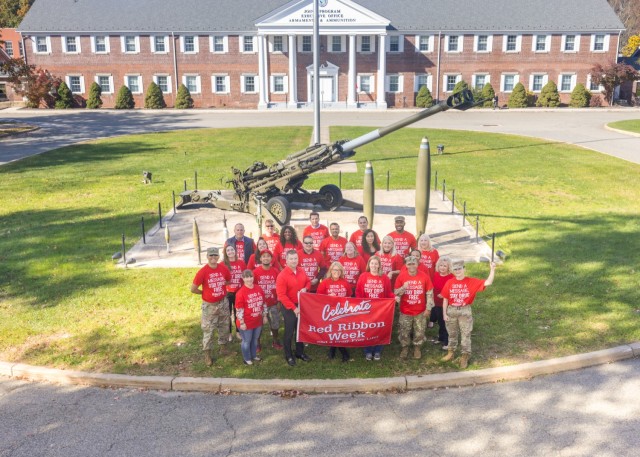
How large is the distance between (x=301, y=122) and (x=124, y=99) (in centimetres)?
1852

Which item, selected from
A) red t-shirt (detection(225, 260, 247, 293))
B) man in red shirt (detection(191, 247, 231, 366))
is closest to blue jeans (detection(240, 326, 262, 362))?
man in red shirt (detection(191, 247, 231, 366))

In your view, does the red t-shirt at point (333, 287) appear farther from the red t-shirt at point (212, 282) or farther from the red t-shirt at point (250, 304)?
the red t-shirt at point (212, 282)

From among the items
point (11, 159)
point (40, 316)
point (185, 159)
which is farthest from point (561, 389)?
point (11, 159)

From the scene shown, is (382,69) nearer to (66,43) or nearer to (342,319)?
(66,43)

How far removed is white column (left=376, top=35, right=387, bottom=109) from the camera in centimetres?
5256

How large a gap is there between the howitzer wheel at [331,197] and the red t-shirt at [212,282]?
8.80m

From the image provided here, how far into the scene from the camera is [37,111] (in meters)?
53.1

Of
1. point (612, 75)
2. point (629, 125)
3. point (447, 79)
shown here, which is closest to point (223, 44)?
point (447, 79)

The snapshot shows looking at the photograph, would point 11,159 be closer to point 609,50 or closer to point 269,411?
point 269,411

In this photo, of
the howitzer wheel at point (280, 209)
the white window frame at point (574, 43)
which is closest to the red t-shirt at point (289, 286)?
the howitzer wheel at point (280, 209)

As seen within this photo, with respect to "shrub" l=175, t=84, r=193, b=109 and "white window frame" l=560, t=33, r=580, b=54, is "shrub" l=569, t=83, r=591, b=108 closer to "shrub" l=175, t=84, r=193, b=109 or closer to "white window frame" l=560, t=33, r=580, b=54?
"white window frame" l=560, t=33, r=580, b=54

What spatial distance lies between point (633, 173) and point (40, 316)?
21.6 metres

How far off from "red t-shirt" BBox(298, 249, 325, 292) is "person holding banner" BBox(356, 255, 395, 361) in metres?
0.96

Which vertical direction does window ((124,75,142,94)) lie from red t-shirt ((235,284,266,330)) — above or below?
above
